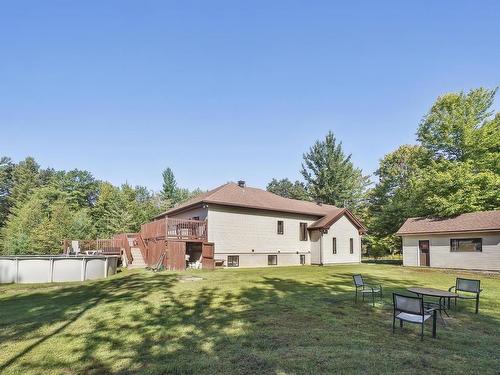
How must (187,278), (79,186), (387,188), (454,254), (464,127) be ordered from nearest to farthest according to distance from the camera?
1. (187,278)
2. (454,254)
3. (464,127)
4. (387,188)
5. (79,186)

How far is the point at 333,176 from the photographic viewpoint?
48.0 m

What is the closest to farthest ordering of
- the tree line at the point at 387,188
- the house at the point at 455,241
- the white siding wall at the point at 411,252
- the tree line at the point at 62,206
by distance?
the house at the point at 455,241 < the white siding wall at the point at 411,252 < the tree line at the point at 387,188 < the tree line at the point at 62,206

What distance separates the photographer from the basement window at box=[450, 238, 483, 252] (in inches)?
913

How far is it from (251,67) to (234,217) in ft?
34.4

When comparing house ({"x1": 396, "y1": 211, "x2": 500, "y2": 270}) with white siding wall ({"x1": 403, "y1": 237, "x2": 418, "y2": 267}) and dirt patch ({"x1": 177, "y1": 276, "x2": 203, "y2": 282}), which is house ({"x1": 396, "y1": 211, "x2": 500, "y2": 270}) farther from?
dirt patch ({"x1": 177, "y1": 276, "x2": 203, "y2": 282})

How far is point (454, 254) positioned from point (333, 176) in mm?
24560

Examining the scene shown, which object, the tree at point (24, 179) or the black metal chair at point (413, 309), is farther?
the tree at point (24, 179)

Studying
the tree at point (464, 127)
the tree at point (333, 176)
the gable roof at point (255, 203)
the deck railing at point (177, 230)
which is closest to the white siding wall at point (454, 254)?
the gable roof at point (255, 203)

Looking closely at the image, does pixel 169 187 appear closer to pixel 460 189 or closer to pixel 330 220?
pixel 330 220

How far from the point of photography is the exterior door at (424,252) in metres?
26.7

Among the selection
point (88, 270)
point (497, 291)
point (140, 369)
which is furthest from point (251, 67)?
point (140, 369)

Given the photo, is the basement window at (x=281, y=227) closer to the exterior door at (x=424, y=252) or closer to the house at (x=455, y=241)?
the house at (x=455, y=241)

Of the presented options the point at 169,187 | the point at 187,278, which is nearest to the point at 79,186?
the point at 169,187

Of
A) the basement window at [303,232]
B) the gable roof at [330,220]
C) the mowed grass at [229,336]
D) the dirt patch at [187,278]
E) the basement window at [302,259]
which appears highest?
the gable roof at [330,220]
